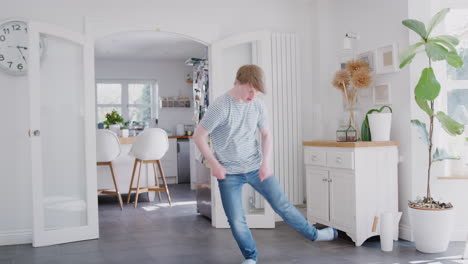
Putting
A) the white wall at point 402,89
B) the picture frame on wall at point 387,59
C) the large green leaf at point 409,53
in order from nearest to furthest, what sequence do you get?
the large green leaf at point 409,53 → the white wall at point 402,89 → the picture frame on wall at point 387,59

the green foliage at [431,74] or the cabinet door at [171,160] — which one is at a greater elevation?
the green foliage at [431,74]

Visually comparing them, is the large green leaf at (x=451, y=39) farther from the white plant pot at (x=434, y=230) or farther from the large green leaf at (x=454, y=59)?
the white plant pot at (x=434, y=230)

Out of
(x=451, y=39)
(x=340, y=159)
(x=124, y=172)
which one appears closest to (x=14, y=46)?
(x=124, y=172)

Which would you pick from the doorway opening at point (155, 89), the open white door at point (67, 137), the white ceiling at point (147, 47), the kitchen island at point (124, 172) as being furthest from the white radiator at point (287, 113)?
the doorway opening at point (155, 89)

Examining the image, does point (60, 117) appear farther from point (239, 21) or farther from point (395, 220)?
point (395, 220)

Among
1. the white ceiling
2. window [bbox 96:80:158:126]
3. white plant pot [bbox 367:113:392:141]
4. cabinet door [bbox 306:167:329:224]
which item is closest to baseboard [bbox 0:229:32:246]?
cabinet door [bbox 306:167:329:224]

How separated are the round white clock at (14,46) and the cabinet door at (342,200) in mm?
3001

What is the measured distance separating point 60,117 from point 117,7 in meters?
1.23

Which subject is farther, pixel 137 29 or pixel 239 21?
pixel 239 21

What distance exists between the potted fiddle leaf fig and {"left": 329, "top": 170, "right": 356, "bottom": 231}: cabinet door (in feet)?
1.58

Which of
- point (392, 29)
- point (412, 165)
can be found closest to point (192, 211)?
point (412, 165)

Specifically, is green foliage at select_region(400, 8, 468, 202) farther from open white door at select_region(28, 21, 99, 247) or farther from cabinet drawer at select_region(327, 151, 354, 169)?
open white door at select_region(28, 21, 99, 247)

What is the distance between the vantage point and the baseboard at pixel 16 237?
423cm

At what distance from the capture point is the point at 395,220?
3.90 m
